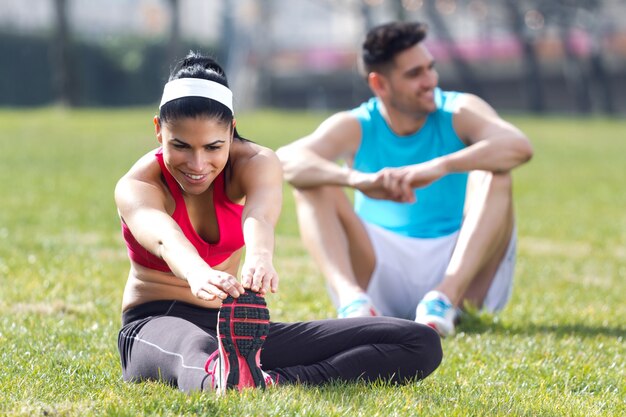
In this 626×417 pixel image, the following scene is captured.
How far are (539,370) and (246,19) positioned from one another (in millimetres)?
46669

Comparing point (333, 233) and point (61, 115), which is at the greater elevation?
point (333, 233)

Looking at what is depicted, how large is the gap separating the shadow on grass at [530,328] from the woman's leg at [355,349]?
1480 millimetres

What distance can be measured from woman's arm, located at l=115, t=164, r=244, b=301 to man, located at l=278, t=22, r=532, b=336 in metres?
1.59

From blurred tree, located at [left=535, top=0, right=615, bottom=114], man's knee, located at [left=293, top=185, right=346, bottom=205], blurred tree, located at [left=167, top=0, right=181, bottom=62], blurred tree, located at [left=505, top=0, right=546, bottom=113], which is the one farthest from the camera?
blurred tree, located at [left=505, top=0, right=546, bottom=113]

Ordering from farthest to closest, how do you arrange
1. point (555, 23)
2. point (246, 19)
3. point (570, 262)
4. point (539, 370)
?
point (246, 19) < point (555, 23) < point (570, 262) < point (539, 370)

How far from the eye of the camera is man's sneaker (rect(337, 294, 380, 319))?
206 inches

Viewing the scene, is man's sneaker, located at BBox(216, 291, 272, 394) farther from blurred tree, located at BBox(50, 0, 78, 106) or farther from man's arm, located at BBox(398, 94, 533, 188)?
blurred tree, located at BBox(50, 0, 78, 106)

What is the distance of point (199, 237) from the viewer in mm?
4160

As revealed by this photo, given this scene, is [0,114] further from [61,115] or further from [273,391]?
[273,391]

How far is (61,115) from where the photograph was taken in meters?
26.0

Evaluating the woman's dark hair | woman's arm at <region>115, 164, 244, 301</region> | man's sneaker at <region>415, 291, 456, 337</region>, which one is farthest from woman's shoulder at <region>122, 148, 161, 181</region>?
man's sneaker at <region>415, 291, 456, 337</region>

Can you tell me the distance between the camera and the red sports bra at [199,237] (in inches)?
162

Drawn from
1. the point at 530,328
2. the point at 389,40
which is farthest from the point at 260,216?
the point at 389,40

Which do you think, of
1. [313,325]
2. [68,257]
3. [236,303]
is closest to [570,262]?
[68,257]
